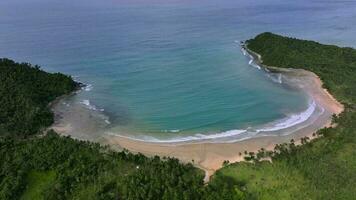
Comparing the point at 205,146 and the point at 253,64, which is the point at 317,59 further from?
the point at 205,146

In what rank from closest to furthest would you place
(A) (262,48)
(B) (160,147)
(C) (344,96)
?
(B) (160,147) → (C) (344,96) → (A) (262,48)

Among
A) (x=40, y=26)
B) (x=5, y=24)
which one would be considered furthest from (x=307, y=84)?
(x=5, y=24)

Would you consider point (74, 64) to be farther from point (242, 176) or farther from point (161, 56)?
point (242, 176)

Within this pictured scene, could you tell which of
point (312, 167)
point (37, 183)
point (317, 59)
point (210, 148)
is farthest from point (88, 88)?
point (317, 59)

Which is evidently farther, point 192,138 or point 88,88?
point 88,88

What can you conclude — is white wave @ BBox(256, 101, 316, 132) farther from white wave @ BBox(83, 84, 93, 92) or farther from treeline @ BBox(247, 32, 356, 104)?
white wave @ BBox(83, 84, 93, 92)

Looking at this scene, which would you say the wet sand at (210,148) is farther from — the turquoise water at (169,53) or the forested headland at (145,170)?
the turquoise water at (169,53)
